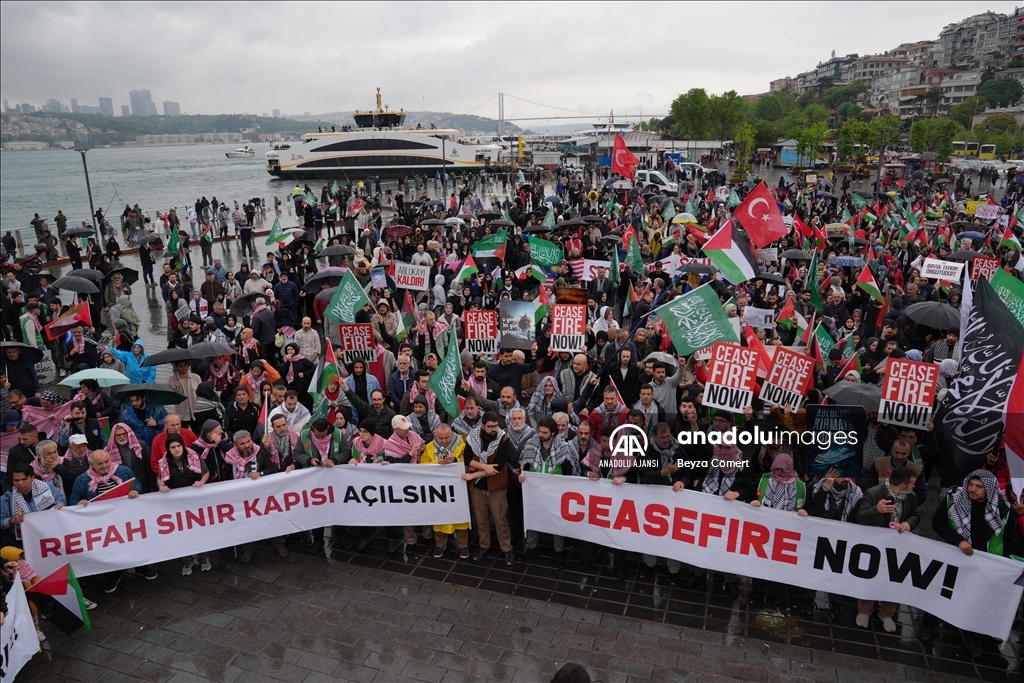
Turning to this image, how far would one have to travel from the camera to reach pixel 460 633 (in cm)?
615

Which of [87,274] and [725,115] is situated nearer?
[87,274]

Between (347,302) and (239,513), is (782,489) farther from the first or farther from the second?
(347,302)

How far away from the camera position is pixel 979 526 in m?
5.66

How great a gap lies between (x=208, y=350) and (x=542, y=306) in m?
5.19

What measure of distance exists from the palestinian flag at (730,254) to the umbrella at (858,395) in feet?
10.0

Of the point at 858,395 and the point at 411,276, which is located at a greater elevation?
the point at 411,276

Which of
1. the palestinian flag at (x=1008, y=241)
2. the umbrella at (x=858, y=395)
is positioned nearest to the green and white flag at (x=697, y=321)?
the umbrella at (x=858, y=395)

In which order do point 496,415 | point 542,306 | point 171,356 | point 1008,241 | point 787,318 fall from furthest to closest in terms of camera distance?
point 1008,241 < point 542,306 < point 787,318 < point 171,356 < point 496,415

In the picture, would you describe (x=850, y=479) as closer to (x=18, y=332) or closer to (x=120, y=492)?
(x=120, y=492)

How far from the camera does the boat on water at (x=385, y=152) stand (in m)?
74.4

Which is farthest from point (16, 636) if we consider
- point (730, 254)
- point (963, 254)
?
point (963, 254)

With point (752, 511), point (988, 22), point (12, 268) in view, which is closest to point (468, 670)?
point (752, 511)

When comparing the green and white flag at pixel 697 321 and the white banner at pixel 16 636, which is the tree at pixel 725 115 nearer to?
the green and white flag at pixel 697 321

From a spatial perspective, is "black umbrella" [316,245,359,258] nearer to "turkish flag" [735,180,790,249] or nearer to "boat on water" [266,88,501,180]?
"turkish flag" [735,180,790,249]
